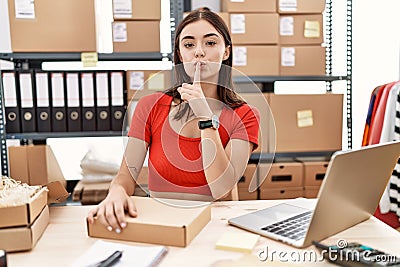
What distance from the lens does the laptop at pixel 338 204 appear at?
2.27 ft

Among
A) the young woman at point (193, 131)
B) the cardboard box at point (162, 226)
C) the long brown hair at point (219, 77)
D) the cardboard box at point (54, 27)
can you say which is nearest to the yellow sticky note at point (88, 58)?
the cardboard box at point (54, 27)

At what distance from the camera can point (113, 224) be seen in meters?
0.81

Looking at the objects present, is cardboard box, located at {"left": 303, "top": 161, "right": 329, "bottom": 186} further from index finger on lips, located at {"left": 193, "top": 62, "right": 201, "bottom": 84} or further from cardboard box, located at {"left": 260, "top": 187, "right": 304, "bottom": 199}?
index finger on lips, located at {"left": 193, "top": 62, "right": 201, "bottom": 84}

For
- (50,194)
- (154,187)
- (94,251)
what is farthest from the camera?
(154,187)

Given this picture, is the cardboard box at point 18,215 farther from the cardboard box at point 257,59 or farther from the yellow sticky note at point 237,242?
the cardboard box at point 257,59

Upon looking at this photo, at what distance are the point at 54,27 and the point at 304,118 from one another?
1.44 metres

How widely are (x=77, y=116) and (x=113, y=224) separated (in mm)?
1470

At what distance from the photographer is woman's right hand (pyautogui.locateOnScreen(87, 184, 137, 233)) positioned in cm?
81

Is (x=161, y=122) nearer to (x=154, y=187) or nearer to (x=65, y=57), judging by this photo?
(x=154, y=187)

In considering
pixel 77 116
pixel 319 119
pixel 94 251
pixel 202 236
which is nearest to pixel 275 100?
pixel 319 119

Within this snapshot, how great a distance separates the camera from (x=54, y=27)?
6.75 feet

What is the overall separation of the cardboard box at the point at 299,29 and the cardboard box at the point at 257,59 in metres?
0.10

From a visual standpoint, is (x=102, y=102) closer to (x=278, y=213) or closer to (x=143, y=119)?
(x=143, y=119)

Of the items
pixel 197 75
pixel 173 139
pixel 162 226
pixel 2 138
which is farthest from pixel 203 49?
pixel 2 138
